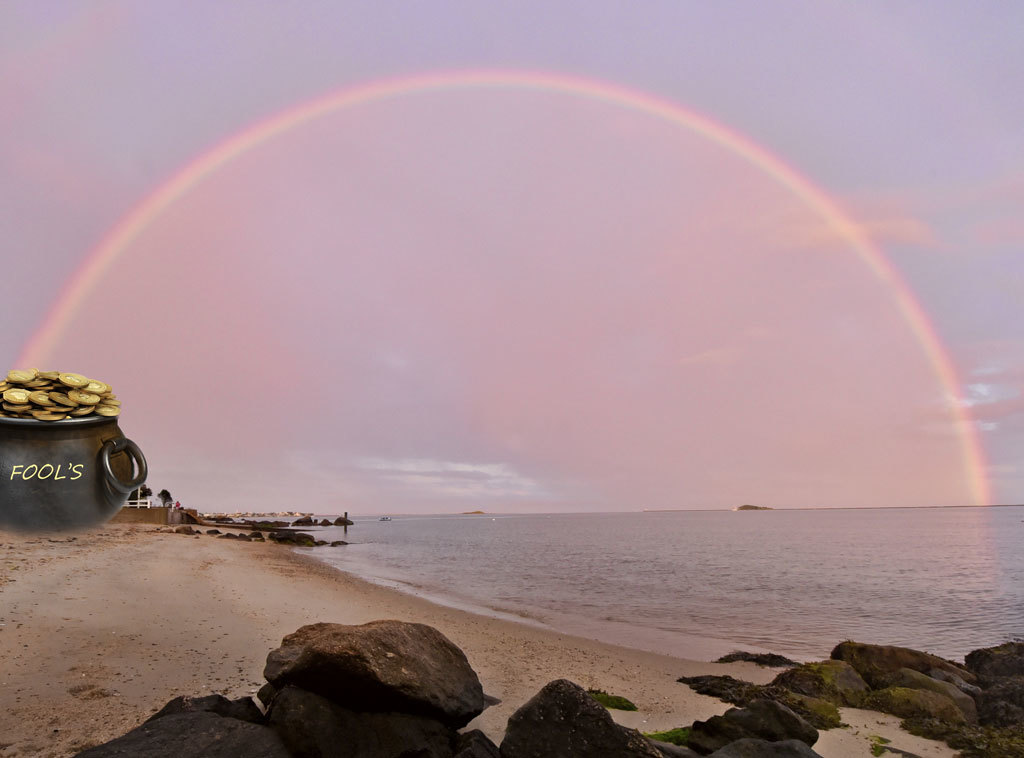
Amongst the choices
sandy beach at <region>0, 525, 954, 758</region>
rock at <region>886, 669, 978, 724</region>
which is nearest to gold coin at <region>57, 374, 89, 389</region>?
sandy beach at <region>0, 525, 954, 758</region>

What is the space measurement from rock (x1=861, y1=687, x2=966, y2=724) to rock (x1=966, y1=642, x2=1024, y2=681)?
527 centimetres

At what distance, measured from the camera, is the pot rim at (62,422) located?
4.84m

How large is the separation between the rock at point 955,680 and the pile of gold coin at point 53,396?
593 inches

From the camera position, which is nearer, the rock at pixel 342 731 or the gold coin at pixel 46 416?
the gold coin at pixel 46 416

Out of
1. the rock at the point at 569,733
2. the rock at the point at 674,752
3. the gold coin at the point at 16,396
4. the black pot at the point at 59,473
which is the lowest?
the rock at the point at 674,752

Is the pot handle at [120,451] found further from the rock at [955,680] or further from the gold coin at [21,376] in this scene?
the rock at [955,680]

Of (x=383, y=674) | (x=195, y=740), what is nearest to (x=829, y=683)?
(x=383, y=674)

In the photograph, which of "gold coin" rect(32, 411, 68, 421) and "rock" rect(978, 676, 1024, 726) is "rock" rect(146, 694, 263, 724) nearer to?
"gold coin" rect(32, 411, 68, 421)

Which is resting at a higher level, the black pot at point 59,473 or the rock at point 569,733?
the black pot at point 59,473

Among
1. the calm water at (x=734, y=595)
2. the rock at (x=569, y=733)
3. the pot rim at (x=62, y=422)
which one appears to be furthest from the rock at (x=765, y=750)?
the calm water at (x=734, y=595)

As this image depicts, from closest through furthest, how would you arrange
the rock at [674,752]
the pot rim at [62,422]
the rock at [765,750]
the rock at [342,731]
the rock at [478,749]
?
1. the pot rim at [62,422]
2. the rock at [478,749]
3. the rock at [342,731]
4. the rock at [765,750]
5. the rock at [674,752]

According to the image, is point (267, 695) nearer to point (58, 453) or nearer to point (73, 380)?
point (58, 453)

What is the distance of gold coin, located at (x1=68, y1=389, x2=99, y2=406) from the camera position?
16.7ft

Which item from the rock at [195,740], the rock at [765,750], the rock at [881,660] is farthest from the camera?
the rock at [881,660]
